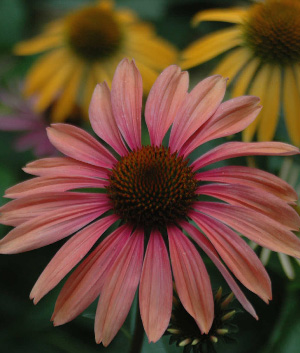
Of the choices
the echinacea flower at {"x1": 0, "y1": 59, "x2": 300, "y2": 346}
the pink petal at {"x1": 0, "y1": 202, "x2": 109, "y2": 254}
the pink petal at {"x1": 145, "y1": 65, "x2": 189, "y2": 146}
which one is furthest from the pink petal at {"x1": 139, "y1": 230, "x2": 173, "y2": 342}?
the pink petal at {"x1": 145, "y1": 65, "x2": 189, "y2": 146}

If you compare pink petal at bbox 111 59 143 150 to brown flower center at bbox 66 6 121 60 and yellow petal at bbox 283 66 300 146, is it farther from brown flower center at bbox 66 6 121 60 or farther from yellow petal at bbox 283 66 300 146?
brown flower center at bbox 66 6 121 60

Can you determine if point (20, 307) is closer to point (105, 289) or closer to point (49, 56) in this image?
point (105, 289)

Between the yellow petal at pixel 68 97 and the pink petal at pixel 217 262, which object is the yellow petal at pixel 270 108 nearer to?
the pink petal at pixel 217 262

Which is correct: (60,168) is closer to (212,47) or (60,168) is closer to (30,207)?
(30,207)

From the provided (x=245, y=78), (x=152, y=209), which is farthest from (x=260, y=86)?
(x=152, y=209)

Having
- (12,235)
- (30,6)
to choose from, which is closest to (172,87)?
(12,235)

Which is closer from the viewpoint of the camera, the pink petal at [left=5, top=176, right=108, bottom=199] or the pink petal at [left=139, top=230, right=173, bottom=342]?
the pink petal at [left=139, top=230, right=173, bottom=342]

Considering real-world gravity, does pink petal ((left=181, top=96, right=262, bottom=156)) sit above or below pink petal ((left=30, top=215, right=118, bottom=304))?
above

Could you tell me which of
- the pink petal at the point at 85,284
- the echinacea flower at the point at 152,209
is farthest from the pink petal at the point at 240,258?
A: the pink petal at the point at 85,284
